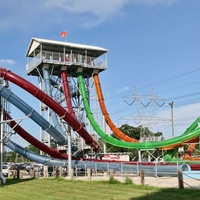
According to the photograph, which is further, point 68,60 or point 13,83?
point 68,60

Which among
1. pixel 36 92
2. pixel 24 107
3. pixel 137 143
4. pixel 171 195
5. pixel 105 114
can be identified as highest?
pixel 36 92

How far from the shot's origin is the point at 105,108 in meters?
50.7

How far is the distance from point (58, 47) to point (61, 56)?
129 cm

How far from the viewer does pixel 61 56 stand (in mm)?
49656

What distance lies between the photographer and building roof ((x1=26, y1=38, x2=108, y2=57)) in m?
48.3

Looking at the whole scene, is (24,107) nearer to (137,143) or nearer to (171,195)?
(137,143)

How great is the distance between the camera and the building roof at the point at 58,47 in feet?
159

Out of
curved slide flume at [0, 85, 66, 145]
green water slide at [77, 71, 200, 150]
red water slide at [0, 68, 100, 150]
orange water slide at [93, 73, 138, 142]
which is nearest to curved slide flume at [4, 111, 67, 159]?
curved slide flume at [0, 85, 66, 145]

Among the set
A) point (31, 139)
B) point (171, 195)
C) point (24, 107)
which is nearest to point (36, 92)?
point (24, 107)

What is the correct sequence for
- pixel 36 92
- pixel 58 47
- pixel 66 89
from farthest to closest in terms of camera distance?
1. pixel 58 47
2. pixel 66 89
3. pixel 36 92

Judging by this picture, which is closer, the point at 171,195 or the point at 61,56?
the point at 171,195

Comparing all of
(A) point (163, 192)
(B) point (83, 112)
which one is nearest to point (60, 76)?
(B) point (83, 112)

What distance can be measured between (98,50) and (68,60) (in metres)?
5.31

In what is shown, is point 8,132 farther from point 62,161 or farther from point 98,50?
point 98,50
